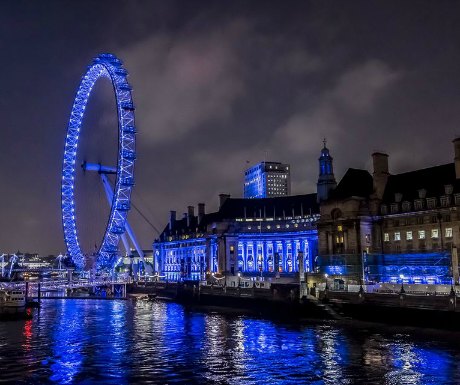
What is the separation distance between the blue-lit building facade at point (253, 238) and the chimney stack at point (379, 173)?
1413 inches

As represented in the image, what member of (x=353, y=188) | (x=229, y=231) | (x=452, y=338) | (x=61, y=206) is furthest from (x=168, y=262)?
(x=452, y=338)

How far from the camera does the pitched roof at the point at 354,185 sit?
93188mm

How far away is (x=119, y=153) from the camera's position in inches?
3856

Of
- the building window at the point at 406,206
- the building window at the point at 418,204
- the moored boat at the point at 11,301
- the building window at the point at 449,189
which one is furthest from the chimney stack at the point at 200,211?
the building window at the point at 449,189

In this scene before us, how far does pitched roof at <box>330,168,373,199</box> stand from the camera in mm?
93188

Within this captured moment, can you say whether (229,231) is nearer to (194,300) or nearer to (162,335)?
(194,300)

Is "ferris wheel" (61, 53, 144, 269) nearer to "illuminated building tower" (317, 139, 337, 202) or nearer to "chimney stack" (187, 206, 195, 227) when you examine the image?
"illuminated building tower" (317, 139, 337, 202)

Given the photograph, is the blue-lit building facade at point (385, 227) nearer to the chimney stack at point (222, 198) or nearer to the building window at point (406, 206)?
the building window at point (406, 206)

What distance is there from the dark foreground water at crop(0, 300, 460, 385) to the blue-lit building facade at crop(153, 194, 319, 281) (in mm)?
70106

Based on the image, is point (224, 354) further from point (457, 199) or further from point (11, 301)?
point (457, 199)

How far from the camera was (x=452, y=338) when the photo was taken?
44406 millimetres

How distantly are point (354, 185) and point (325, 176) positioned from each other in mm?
11481

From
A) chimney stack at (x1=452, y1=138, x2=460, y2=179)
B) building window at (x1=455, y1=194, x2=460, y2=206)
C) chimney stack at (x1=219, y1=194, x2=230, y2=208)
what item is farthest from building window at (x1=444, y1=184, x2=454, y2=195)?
chimney stack at (x1=219, y1=194, x2=230, y2=208)

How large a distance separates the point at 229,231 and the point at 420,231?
61110mm
